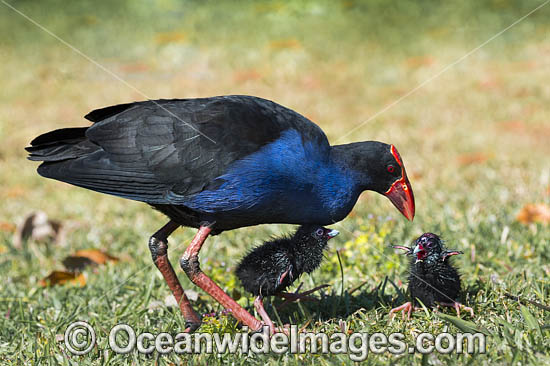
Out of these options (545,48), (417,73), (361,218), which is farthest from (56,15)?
(361,218)

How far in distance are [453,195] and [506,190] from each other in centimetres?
46

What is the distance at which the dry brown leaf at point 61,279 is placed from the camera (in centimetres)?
454

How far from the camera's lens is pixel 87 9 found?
15.2m

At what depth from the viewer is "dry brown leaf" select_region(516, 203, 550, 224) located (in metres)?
4.99

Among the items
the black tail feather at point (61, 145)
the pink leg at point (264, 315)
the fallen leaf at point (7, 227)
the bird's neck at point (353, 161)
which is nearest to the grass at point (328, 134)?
the fallen leaf at point (7, 227)

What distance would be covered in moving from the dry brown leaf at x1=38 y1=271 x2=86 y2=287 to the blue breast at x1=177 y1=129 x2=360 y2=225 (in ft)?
4.88

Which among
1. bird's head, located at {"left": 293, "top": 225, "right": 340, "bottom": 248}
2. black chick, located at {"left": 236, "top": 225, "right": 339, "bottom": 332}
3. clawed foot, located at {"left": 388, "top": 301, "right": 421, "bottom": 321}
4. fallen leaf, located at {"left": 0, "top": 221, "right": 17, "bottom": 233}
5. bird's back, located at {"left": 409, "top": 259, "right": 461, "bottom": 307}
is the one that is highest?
fallen leaf, located at {"left": 0, "top": 221, "right": 17, "bottom": 233}

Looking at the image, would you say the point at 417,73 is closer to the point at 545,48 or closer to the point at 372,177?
the point at 545,48

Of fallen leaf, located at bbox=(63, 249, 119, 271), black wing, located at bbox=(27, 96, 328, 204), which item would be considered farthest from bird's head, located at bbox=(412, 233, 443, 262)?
fallen leaf, located at bbox=(63, 249, 119, 271)

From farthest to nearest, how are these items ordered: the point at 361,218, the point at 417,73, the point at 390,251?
the point at 417,73 < the point at 361,218 < the point at 390,251

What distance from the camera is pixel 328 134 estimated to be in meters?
8.82

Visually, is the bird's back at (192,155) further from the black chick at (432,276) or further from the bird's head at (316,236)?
the black chick at (432,276)

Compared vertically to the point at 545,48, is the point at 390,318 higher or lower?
lower

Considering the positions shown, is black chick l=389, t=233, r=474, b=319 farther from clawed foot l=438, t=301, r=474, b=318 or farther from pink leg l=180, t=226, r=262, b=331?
pink leg l=180, t=226, r=262, b=331
